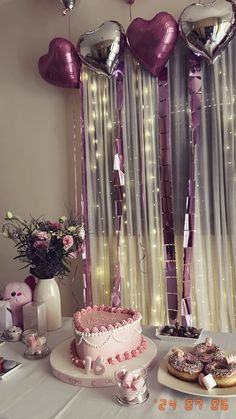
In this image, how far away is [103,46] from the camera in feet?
6.77

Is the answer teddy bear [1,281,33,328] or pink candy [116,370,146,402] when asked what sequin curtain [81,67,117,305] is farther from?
pink candy [116,370,146,402]

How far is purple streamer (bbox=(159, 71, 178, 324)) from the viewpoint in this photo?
7.25 ft

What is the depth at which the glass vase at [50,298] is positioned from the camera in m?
1.65

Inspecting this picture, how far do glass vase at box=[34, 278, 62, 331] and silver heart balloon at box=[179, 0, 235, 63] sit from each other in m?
1.30

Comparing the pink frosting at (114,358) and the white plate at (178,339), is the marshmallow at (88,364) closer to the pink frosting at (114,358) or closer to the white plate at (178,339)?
the pink frosting at (114,358)

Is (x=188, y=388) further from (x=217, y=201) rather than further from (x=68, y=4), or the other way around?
(x=68, y=4)

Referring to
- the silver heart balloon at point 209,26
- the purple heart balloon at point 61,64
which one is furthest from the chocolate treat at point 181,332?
the purple heart balloon at point 61,64

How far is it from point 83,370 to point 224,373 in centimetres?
42

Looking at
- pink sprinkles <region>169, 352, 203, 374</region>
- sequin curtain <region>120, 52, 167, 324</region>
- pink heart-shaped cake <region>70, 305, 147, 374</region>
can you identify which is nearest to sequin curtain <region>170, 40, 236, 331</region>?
sequin curtain <region>120, 52, 167, 324</region>

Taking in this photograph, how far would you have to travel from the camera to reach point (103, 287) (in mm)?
2359

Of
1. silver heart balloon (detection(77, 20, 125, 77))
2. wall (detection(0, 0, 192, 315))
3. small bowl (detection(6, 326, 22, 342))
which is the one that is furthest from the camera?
wall (detection(0, 0, 192, 315))

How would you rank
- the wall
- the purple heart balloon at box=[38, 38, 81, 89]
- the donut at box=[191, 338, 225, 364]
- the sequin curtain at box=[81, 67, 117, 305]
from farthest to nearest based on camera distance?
the wall → the sequin curtain at box=[81, 67, 117, 305] → the purple heart balloon at box=[38, 38, 81, 89] → the donut at box=[191, 338, 225, 364]

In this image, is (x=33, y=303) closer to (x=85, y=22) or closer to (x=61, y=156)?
(x=61, y=156)

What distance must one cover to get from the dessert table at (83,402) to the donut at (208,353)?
0.11 m
